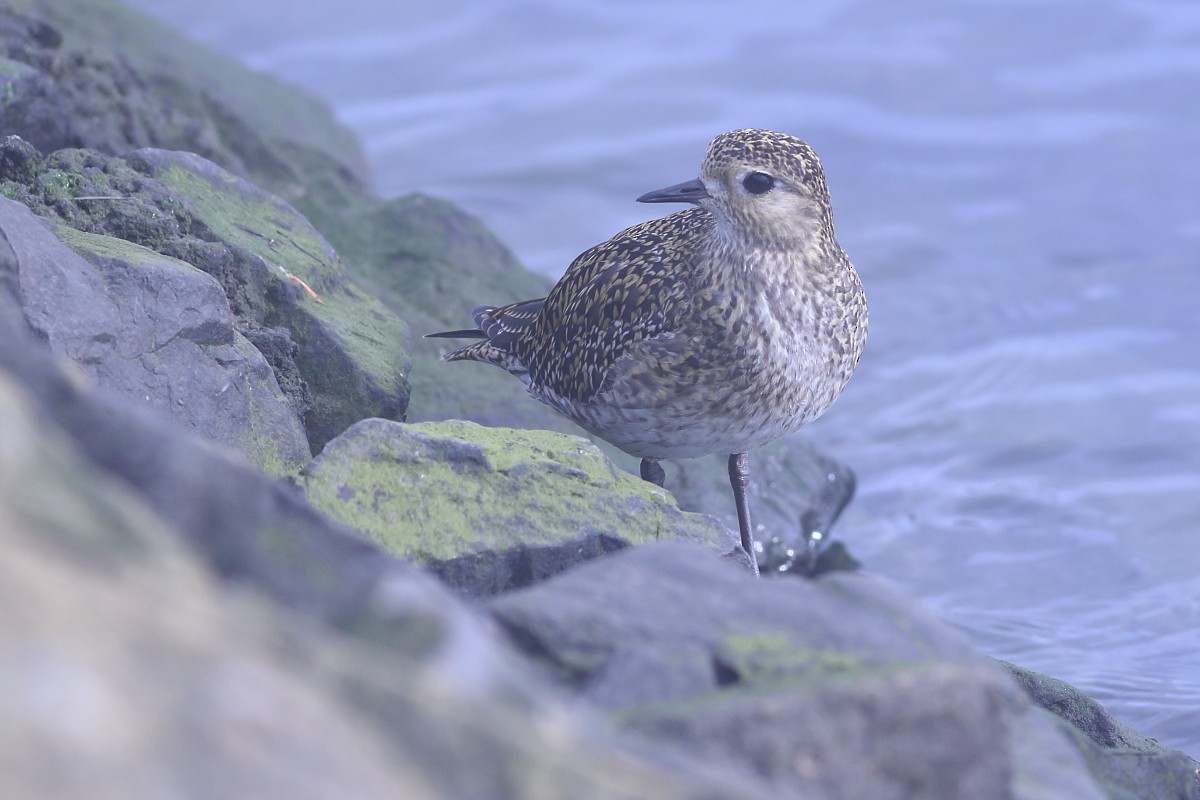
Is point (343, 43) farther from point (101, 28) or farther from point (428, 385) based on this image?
point (428, 385)

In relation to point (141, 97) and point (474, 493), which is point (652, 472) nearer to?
point (474, 493)

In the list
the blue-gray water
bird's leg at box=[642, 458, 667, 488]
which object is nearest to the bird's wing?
bird's leg at box=[642, 458, 667, 488]

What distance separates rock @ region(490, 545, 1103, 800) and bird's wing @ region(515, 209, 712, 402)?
10.1 ft

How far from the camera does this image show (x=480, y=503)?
4.96 metres

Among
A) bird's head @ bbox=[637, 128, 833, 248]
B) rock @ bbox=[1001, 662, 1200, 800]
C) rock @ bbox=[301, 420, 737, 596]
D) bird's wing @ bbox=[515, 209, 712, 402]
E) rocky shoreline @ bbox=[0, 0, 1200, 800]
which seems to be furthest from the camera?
bird's wing @ bbox=[515, 209, 712, 402]

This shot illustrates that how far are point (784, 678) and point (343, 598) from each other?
3.54 ft

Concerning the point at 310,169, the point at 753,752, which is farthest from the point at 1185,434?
the point at 753,752

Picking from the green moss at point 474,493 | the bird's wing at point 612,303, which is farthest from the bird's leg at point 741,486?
the green moss at point 474,493

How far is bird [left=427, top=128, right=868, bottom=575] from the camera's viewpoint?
255 inches

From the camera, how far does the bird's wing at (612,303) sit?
6680 mm

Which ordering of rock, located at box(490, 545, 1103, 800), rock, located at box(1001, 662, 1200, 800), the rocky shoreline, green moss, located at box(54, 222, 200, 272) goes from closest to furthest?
the rocky shoreline
rock, located at box(490, 545, 1103, 800)
rock, located at box(1001, 662, 1200, 800)
green moss, located at box(54, 222, 200, 272)

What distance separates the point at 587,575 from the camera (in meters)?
3.58

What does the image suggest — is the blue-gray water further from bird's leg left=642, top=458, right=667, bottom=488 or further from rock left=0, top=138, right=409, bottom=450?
rock left=0, top=138, right=409, bottom=450

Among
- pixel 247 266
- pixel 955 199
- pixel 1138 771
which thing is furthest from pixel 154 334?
pixel 955 199
